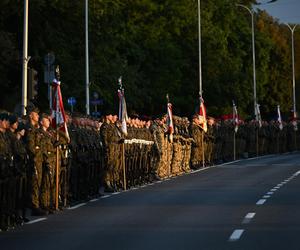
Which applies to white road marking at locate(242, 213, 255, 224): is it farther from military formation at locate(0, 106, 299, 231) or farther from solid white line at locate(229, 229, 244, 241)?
military formation at locate(0, 106, 299, 231)

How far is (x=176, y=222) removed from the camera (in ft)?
57.6

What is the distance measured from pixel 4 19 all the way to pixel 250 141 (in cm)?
1422

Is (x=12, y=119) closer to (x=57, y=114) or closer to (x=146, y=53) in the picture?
(x=57, y=114)

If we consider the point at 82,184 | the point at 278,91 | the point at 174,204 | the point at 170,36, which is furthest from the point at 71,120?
the point at 278,91

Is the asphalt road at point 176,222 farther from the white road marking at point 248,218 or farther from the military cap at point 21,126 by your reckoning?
the military cap at point 21,126

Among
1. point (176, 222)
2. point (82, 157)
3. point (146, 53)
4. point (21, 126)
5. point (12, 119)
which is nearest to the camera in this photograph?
point (176, 222)

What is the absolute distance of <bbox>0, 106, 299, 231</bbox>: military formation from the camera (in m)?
18.0

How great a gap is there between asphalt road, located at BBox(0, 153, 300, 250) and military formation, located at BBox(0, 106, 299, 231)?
44 centimetres

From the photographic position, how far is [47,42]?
54906 millimetres

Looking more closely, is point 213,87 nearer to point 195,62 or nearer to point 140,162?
point 195,62

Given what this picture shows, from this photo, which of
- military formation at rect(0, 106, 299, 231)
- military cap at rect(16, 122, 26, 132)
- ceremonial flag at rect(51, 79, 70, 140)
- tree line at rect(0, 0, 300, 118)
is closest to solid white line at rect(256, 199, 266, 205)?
military formation at rect(0, 106, 299, 231)

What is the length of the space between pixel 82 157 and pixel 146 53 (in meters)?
46.2

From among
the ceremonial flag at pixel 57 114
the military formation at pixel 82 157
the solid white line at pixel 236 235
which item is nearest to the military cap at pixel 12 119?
the military formation at pixel 82 157

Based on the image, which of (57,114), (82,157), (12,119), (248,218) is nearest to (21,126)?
(12,119)
